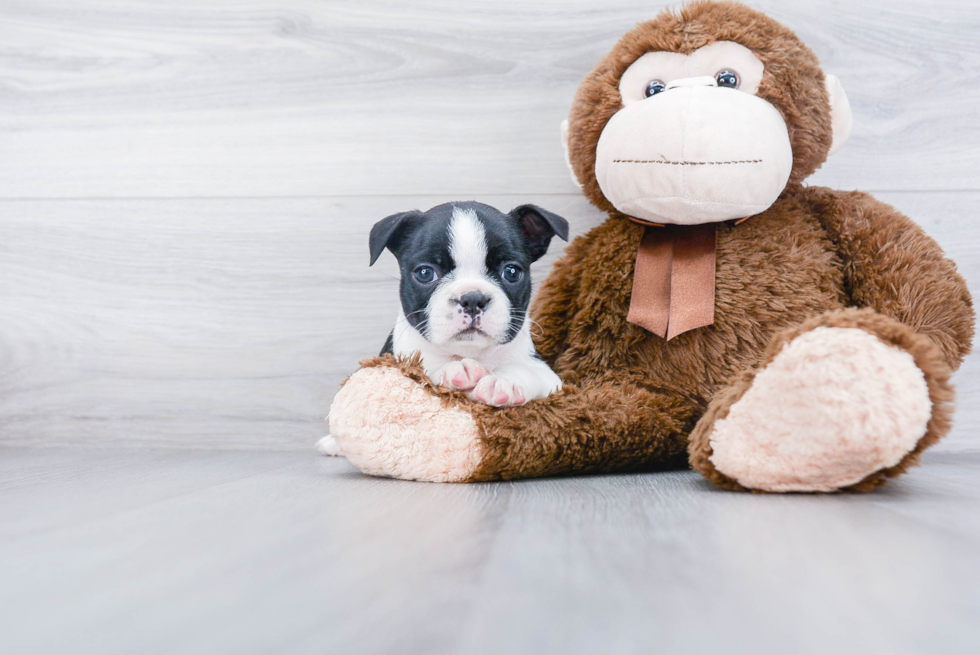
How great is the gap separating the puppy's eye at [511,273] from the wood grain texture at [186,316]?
407mm

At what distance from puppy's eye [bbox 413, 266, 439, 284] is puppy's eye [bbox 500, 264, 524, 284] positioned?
116mm

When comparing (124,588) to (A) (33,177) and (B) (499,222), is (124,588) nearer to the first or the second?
(B) (499,222)

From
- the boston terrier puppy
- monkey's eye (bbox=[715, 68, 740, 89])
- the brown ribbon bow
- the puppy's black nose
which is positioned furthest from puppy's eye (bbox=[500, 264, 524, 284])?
monkey's eye (bbox=[715, 68, 740, 89])

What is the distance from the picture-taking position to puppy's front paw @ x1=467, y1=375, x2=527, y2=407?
1032mm

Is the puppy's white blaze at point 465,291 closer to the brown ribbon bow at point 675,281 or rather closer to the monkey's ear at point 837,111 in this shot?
the brown ribbon bow at point 675,281

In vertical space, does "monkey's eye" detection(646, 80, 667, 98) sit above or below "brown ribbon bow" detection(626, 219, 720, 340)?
above

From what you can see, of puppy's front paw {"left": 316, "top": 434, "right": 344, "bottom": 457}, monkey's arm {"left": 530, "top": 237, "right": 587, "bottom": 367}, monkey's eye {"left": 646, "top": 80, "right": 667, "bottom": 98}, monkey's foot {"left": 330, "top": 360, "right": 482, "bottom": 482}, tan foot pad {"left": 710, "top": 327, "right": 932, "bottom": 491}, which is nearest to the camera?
tan foot pad {"left": 710, "top": 327, "right": 932, "bottom": 491}

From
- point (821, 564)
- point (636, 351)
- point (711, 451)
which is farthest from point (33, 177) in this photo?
point (821, 564)

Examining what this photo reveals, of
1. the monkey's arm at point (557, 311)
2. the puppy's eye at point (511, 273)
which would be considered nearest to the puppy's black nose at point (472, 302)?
the puppy's eye at point (511, 273)

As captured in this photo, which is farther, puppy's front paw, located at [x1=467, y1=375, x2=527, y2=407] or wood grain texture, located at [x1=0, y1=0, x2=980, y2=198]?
wood grain texture, located at [x1=0, y1=0, x2=980, y2=198]

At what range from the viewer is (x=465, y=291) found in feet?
3.53

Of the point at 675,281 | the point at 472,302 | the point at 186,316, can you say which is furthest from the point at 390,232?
the point at 186,316

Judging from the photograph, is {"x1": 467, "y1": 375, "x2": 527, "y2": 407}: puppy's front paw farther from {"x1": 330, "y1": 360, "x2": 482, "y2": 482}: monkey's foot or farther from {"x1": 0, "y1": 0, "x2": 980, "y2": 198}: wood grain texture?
{"x1": 0, "y1": 0, "x2": 980, "y2": 198}: wood grain texture

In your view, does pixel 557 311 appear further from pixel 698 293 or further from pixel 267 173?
pixel 267 173
